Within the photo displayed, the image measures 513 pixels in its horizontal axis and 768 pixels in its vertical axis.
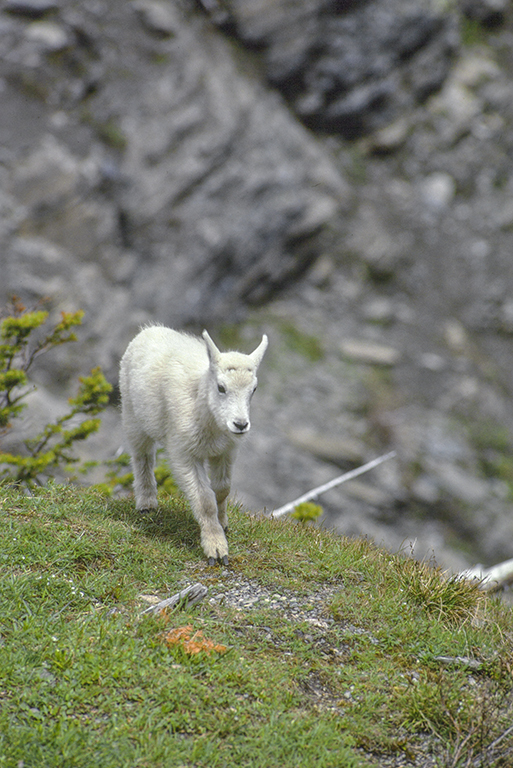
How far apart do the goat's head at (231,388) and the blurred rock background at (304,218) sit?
11.9 meters

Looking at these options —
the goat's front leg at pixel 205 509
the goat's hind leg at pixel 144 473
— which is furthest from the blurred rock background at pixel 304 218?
the goat's front leg at pixel 205 509

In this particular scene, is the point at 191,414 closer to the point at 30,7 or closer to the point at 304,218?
the point at 30,7

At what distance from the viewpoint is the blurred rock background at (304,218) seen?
21.0 metres

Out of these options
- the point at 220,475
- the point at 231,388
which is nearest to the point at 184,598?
the point at 220,475

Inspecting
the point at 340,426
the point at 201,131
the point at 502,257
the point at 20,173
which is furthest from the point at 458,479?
the point at 20,173

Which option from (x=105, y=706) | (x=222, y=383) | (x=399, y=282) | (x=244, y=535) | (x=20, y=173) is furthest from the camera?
(x=399, y=282)

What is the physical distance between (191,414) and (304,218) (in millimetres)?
20645

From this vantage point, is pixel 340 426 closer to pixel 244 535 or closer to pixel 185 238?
pixel 185 238

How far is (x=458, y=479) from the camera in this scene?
2308 centimetres

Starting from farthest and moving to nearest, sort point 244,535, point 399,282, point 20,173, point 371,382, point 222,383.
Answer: point 399,282 → point 371,382 → point 20,173 → point 244,535 → point 222,383

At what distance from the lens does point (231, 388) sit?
6848 mm

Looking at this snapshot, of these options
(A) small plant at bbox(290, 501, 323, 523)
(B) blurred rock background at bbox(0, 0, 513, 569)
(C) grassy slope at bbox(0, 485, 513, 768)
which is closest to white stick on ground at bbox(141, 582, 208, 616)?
(C) grassy slope at bbox(0, 485, 513, 768)

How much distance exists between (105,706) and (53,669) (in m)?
0.55

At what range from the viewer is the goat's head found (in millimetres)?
6668
